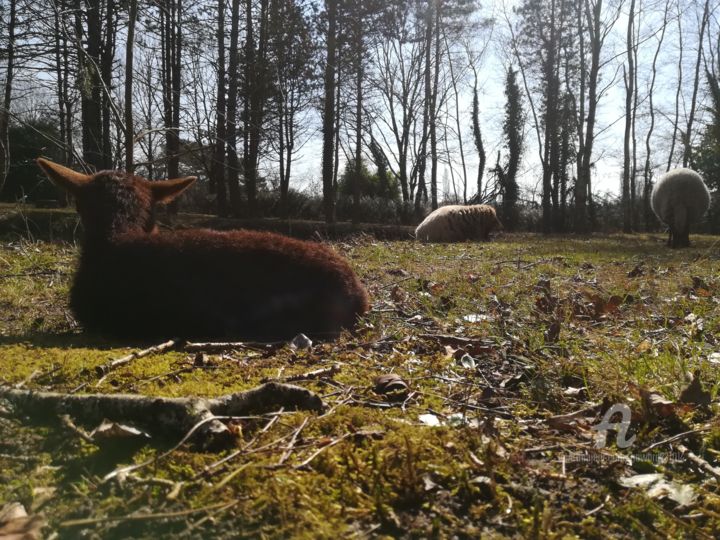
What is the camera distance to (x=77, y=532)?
129 centimetres

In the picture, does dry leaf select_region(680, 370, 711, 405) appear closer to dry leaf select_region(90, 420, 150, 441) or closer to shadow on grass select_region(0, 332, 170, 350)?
dry leaf select_region(90, 420, 150, 441)

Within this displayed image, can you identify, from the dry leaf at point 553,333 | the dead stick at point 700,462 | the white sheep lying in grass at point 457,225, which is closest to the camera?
the dead stick at point 700,462

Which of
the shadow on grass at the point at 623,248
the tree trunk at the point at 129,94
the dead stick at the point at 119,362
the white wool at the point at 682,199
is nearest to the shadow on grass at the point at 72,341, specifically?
the dead stick at the point at 119,362

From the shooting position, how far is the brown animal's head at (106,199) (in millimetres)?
4457

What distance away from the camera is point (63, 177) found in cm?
453

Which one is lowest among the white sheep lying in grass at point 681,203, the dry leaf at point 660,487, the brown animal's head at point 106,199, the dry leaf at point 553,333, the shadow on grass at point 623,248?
the dry leaf at point 660,487

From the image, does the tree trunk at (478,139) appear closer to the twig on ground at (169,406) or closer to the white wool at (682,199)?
the white wool at (682,199)

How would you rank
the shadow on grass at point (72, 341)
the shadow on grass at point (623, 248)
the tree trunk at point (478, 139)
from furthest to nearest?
the tree trunk at point (478, 139)
the shadow on grass at point (623, 248)
the shadow on grass at point (72, 341)

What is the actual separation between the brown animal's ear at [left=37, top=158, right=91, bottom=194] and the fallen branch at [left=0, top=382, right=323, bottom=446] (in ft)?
9.83

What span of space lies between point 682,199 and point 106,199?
15187 millimetres

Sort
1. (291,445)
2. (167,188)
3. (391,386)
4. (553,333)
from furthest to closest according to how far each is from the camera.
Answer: (167,188) < (553,333) < (391,386) < (291,445)

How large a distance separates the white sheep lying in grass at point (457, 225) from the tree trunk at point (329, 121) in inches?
152

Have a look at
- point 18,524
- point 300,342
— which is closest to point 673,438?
point 18,524

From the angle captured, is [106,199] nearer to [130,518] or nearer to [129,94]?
[129,94]
